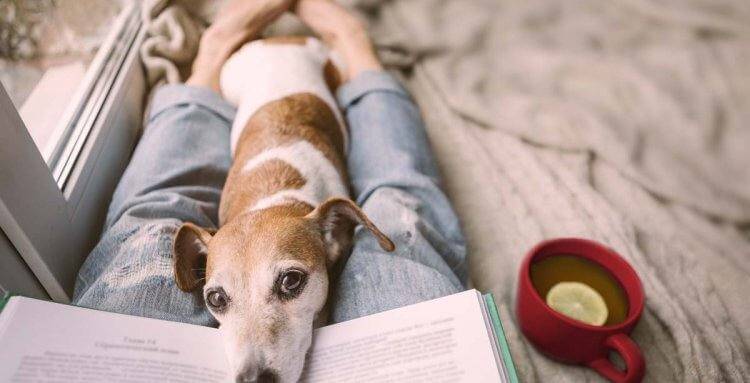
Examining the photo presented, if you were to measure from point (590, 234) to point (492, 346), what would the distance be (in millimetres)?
780

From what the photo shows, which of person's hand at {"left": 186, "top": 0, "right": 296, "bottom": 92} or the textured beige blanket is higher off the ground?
person's hand at {"left": 186, "top": 0, "right": 296, "bottom": 92}

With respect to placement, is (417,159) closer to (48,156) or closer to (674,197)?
(674,197)

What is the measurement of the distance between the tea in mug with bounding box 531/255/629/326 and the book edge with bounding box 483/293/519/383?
14.9 inches

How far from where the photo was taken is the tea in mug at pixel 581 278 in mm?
1144

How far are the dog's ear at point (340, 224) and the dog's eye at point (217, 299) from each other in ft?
0.72

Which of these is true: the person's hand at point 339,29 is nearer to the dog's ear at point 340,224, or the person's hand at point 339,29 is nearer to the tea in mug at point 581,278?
the dog's ear at point 340,224

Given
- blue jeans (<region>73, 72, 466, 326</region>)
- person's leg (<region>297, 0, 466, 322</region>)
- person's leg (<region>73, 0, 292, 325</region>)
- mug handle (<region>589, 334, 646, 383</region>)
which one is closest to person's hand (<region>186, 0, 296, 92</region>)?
person's leg (<region>73, 0, 292, 325</region>)

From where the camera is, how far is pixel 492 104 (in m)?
1.78

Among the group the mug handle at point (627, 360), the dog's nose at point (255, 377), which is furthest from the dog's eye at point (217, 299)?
the mug handle at point (627, 360)

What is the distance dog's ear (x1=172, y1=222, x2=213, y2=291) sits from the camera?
969mm

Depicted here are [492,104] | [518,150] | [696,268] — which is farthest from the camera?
[492,104]

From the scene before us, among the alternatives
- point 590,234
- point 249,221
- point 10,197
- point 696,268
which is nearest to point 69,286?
point 10,197

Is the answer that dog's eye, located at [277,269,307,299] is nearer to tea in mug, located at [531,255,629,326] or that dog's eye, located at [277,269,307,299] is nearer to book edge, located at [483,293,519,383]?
book edge, located at [483,293,519,383]

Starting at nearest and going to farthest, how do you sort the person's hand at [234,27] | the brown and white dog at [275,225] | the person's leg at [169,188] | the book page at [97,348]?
the book page at [97,348], the brown and white dog at [275,225], the person's leg at [169,188], the person's hand at [234,27]
